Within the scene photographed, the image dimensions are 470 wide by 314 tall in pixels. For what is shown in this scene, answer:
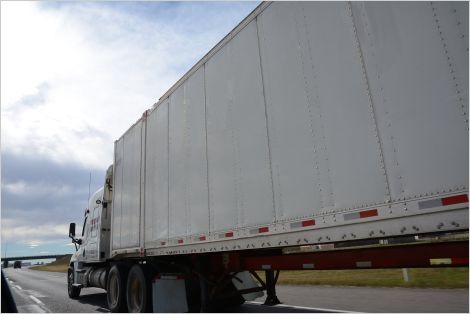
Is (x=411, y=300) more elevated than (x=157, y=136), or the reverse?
(x=157, y=136)

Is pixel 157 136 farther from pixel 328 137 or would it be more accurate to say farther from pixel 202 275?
pixel 328 137

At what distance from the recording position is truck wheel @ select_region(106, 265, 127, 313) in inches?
331

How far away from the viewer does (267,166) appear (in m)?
4.59

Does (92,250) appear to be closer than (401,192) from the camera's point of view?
No

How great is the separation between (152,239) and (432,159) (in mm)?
5638

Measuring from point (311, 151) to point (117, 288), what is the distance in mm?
6707

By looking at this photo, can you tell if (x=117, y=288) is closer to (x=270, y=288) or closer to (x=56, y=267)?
(x=270, y=288)

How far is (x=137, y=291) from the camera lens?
26.6ft

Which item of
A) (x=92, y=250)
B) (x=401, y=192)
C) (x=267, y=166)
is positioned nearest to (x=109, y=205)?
(x=92, y=250)

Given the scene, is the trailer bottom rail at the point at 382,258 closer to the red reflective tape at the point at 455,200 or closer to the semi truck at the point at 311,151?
the semi truck at the point at 311,151

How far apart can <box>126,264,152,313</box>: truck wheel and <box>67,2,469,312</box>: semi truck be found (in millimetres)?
101

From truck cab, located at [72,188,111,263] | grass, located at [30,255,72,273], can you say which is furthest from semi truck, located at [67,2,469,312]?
grass, located at [30,255,72,273]

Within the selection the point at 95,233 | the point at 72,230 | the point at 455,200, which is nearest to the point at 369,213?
the point at 455,200

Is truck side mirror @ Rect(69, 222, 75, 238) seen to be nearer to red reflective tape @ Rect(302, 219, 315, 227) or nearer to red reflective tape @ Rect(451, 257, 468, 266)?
red reflective tape @ Rect(302, 219, 315, 227)
